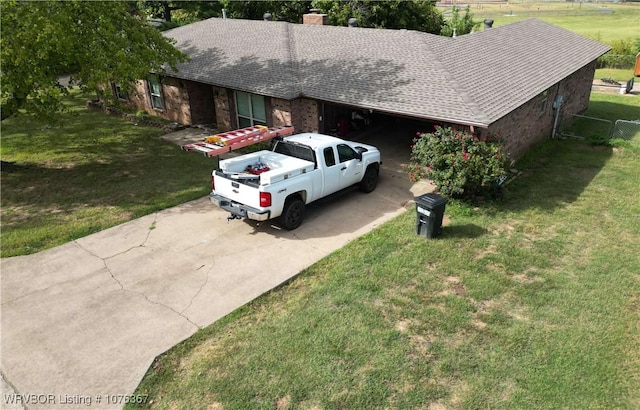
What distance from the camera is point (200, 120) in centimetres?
2070

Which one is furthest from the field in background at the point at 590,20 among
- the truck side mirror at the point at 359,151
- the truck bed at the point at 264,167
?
the truck bed at the point at 264,167

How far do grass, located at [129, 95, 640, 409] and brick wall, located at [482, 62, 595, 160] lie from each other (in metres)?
3.66

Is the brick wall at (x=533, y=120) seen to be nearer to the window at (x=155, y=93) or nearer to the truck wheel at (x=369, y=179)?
the truck wheel at (x=369, y=179)

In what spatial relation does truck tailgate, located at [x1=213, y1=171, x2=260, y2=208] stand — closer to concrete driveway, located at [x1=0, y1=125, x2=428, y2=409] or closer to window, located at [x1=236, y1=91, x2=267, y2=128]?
concrete driveway, located at [x1=0, y1=125, x2=428, y2=409]

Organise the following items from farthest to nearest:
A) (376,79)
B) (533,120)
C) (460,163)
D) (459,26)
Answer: (459,26) < (533,120) < (376,79) < (460,163)

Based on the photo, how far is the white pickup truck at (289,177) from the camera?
10453 mm

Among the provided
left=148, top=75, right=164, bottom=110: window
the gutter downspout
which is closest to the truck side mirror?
the gutter downspout

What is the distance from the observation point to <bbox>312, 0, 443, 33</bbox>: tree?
2891cm

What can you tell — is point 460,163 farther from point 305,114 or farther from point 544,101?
point 544,101

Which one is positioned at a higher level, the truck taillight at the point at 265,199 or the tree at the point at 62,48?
the tree at the point at 62,48

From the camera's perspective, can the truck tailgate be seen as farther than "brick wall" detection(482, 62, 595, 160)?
No

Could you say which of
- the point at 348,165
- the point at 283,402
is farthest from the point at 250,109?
the point at 283,402

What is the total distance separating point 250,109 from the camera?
59.9 ft

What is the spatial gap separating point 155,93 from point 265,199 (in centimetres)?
1466
